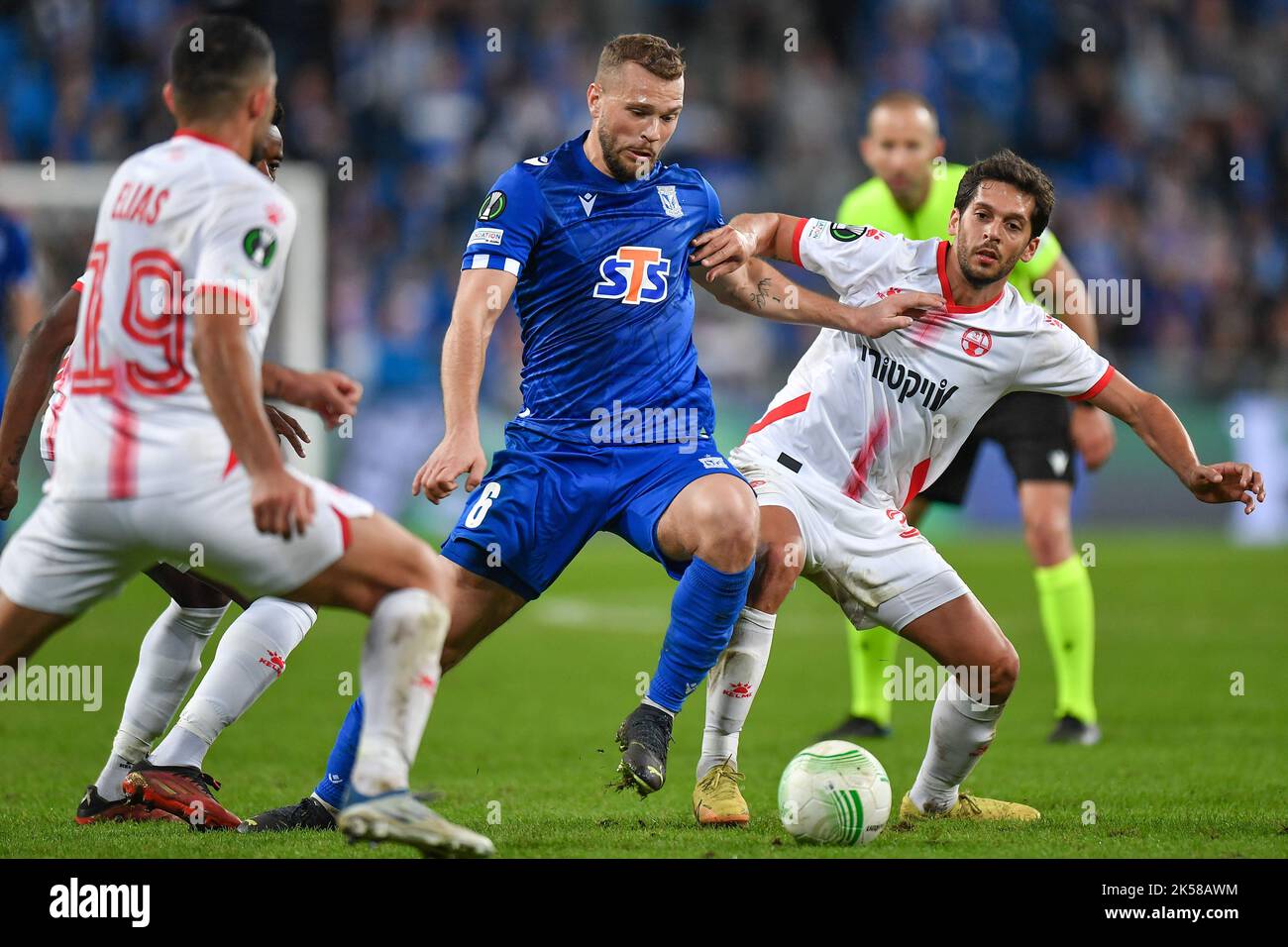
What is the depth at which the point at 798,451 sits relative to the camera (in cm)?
599

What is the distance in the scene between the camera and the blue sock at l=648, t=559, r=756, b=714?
5379 millimetres

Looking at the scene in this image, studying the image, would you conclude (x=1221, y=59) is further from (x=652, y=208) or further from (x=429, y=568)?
(x=429, y=568)

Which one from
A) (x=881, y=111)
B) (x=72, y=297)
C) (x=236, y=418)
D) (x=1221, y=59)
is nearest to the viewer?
(x=236, y=418)

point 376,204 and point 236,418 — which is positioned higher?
point 376,204

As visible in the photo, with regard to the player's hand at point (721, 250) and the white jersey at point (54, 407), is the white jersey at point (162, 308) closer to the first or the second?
the white jersey at point (54, 407)

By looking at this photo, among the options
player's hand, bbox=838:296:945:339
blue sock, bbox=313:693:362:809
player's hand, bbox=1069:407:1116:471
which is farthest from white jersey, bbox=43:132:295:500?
player's hand, bbox=1069:407:1116:471

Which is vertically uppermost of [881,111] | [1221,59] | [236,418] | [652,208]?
[1221,59]

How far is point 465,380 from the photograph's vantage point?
525 cm

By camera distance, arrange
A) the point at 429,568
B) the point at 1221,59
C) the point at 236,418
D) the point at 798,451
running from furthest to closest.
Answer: the point at 1221,59 < the point at 798,451 < the point at 429,568 < the point at 236,418

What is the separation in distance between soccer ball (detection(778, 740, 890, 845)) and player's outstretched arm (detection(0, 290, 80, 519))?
2.61 m
